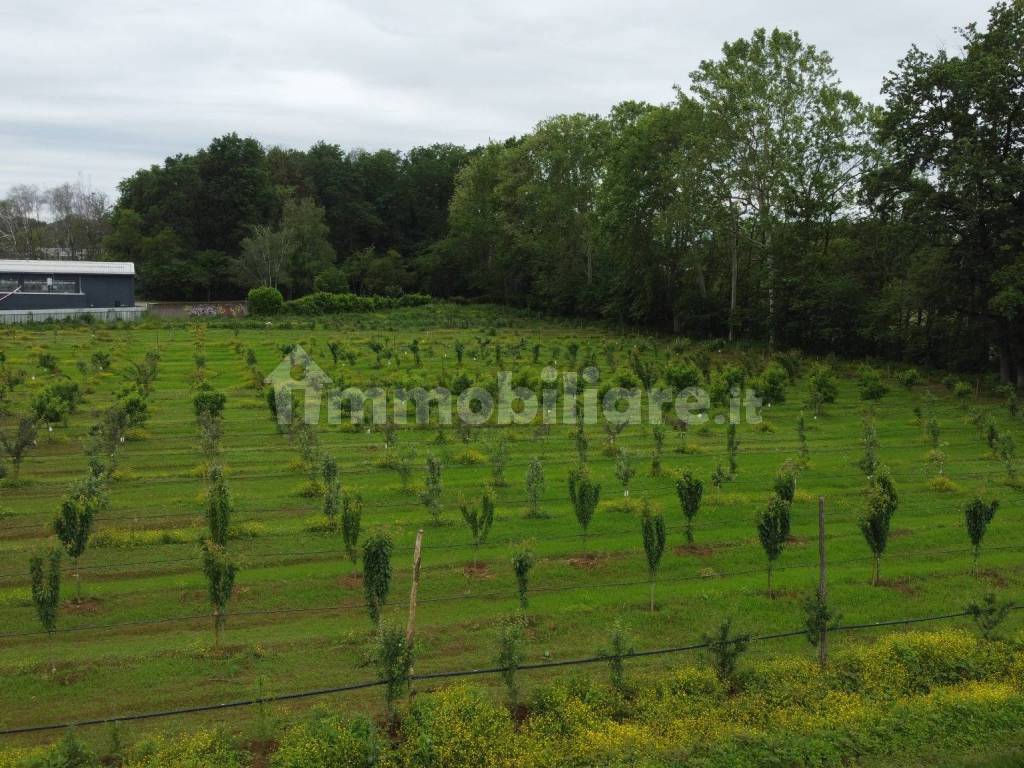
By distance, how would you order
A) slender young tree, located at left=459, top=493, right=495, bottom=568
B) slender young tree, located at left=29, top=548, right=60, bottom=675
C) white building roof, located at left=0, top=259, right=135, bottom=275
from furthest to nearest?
white building roof, located at left=0, top=259, right=135, bottom=275
slender young tree, located at left=459, top=493, right=495, bottom=568
slender young tree, located at left=29, top=548, right=60, bottom=675

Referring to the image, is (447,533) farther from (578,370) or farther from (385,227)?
(385,227)

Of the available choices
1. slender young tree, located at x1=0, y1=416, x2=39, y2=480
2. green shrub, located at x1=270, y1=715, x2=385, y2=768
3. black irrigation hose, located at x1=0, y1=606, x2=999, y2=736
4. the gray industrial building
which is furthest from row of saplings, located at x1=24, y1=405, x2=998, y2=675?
the gray industrial building

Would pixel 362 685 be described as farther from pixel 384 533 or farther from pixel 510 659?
pixel 384 533

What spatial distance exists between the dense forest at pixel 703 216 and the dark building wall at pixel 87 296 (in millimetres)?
13423

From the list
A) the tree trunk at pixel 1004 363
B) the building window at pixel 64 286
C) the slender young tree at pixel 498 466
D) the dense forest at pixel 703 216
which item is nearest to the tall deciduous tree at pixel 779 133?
the dense forest at pixel 703 216

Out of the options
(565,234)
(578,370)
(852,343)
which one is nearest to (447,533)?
(578,370)

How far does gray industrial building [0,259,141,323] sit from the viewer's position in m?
60.5

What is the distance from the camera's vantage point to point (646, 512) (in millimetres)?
14578

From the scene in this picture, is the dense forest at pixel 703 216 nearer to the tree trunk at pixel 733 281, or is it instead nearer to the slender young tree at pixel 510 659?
the tree trunk at pixel 733 281

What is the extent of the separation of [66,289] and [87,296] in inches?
54.9

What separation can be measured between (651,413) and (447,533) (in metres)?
14.1

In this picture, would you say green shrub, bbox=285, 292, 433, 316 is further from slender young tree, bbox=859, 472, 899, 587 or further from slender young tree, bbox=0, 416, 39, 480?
slender young tree, bbox=859, 472, 899, 587

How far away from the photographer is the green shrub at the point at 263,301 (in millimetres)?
66938

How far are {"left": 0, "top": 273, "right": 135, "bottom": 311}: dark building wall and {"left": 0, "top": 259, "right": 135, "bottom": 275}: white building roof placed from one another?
0.31 m
